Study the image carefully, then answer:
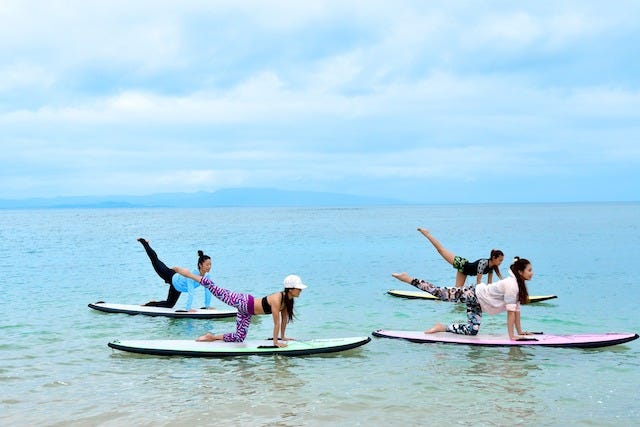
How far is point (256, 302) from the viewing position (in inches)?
519

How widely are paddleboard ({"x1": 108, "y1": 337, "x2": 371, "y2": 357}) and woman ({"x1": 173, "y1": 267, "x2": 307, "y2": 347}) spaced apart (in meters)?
0.20

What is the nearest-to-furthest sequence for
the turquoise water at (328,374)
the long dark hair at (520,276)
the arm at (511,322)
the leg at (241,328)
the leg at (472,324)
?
the turquoise water at (328,374), the long dark hair at (520,276), the leg at (241,328), the arm at (511,322), the leg at (472,324)

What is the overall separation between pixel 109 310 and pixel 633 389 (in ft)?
46.8

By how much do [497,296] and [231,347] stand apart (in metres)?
5.50

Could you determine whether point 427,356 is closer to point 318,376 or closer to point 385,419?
point 318,376

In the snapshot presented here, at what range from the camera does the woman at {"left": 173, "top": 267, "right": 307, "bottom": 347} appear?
12547 millimetres

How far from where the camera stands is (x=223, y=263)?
4050 centimetres

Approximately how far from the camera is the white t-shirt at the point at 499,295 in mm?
13367

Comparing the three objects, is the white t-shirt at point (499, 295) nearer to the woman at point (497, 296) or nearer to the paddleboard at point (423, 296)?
the woman at point (497, 296)

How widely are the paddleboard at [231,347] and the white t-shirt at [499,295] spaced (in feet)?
8.38

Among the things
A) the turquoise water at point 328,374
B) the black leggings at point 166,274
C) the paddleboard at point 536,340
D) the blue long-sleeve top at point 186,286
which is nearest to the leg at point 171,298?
the black leggings at point 166,274

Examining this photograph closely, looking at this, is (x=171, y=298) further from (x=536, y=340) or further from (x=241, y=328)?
(x=536, y=340)

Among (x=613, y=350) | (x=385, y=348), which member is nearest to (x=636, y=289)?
(x=613, y=350)

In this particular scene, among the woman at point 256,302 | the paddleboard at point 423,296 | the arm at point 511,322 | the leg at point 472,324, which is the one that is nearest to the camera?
the woman at point 256,302
